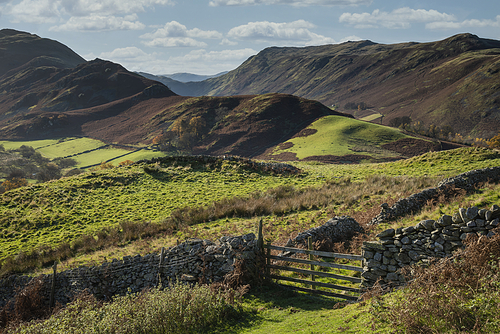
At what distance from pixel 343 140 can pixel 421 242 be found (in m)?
78.3

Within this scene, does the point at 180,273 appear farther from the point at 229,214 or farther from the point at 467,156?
the point at 467,156

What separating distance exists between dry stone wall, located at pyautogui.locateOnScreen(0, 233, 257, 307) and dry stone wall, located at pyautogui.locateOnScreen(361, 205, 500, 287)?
411cm

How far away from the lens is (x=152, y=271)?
39.2ft

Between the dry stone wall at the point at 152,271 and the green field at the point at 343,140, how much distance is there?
6488cm

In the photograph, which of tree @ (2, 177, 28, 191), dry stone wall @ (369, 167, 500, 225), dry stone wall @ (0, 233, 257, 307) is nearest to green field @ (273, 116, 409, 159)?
dry stone wall @ (369, 167, 500, 225)

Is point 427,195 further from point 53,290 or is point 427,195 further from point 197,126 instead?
point 197,126

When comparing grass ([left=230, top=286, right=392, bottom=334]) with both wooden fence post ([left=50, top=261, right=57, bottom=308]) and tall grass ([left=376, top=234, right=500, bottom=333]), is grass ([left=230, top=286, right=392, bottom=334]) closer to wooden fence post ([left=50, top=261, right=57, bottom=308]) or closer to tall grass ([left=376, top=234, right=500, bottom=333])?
tall grass ([left=376, top=234, right=500, bottom=333])

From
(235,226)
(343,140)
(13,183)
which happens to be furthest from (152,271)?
(343,140)

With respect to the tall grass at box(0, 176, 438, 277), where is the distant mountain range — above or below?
above

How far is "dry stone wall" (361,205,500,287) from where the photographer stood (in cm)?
703

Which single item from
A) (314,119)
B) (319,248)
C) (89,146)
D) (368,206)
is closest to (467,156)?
(368,206)

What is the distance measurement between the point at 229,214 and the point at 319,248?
27.9 ft

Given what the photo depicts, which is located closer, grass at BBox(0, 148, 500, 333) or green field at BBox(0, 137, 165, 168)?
grass at BBox(0, 148, 500, 333)

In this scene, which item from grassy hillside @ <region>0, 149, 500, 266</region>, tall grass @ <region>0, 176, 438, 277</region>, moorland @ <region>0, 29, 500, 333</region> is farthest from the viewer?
grassy hillside @ <region>0, 149, 500, 266</region>
